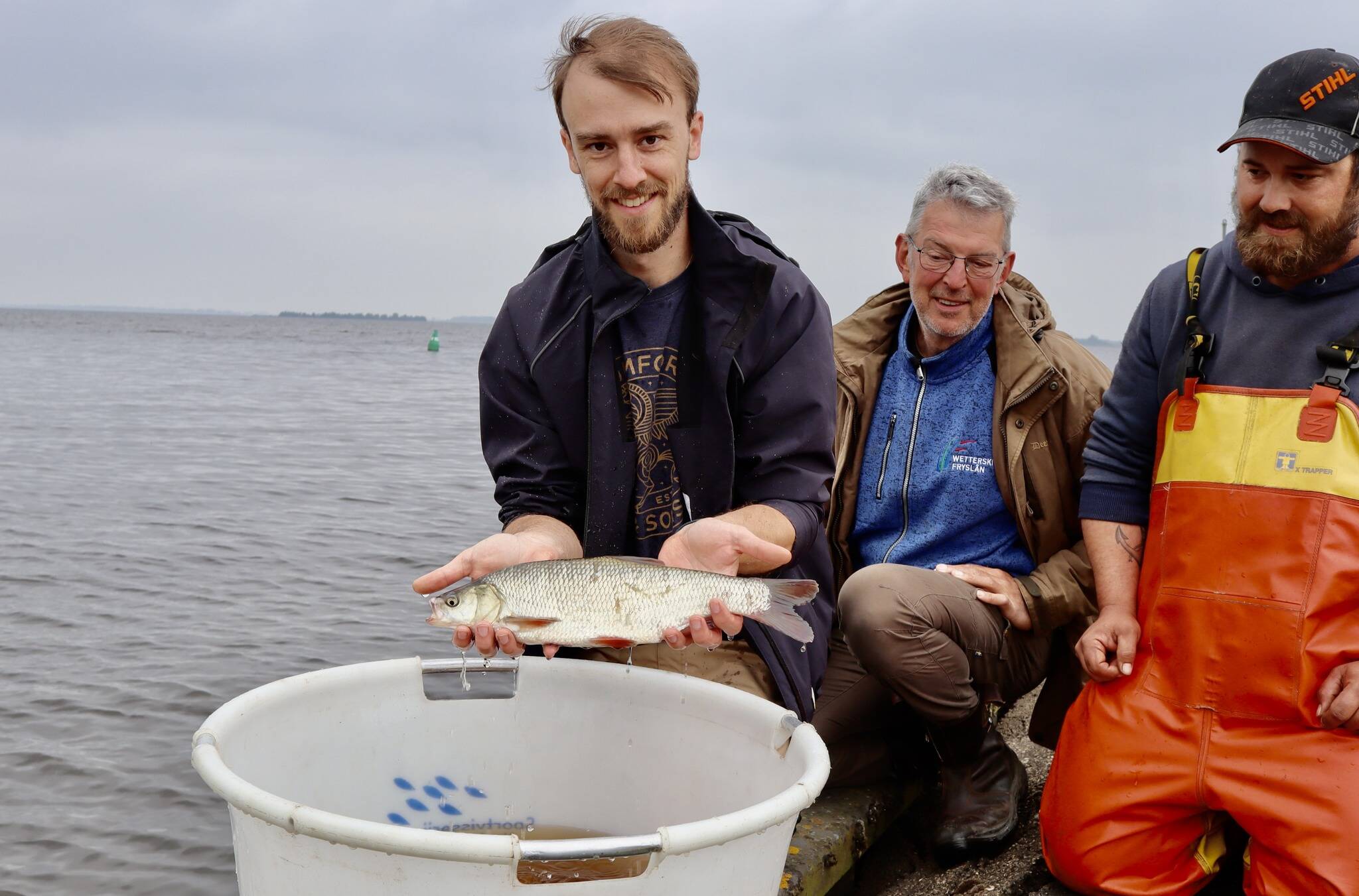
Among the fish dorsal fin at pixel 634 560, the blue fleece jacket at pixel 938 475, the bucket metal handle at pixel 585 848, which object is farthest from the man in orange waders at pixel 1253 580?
the bucket metal handle at pixel 585 848

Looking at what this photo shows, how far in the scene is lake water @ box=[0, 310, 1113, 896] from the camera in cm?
557

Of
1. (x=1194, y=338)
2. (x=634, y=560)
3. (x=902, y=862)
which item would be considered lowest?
(x=902, y=862)

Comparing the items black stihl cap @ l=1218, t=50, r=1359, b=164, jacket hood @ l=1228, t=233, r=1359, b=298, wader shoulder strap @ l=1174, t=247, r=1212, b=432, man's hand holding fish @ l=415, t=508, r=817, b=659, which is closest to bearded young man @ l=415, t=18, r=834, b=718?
man's hand holding fish @ l=415, t=508, r=817, b=659

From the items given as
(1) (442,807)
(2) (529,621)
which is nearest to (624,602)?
(2) (529,621)

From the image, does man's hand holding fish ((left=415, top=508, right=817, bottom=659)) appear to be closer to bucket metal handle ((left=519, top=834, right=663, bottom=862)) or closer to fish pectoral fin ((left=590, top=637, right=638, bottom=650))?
fish pectoral fin ((left=590, top=637, right=638, bottom=650))

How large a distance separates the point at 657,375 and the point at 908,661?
126 centimetres

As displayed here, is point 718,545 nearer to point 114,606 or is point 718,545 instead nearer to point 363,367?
point 114,606

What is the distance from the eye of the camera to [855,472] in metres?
4.60

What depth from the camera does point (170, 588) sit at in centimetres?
931

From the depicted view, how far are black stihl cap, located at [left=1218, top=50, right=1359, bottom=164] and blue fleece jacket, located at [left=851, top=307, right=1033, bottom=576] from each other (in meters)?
1.32

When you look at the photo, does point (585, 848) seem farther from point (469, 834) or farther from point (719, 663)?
point (719, 663)

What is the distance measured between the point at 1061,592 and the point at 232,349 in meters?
59.0

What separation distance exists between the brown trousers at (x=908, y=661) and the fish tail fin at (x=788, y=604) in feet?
2.53

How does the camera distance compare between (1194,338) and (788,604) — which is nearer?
(788,604)
